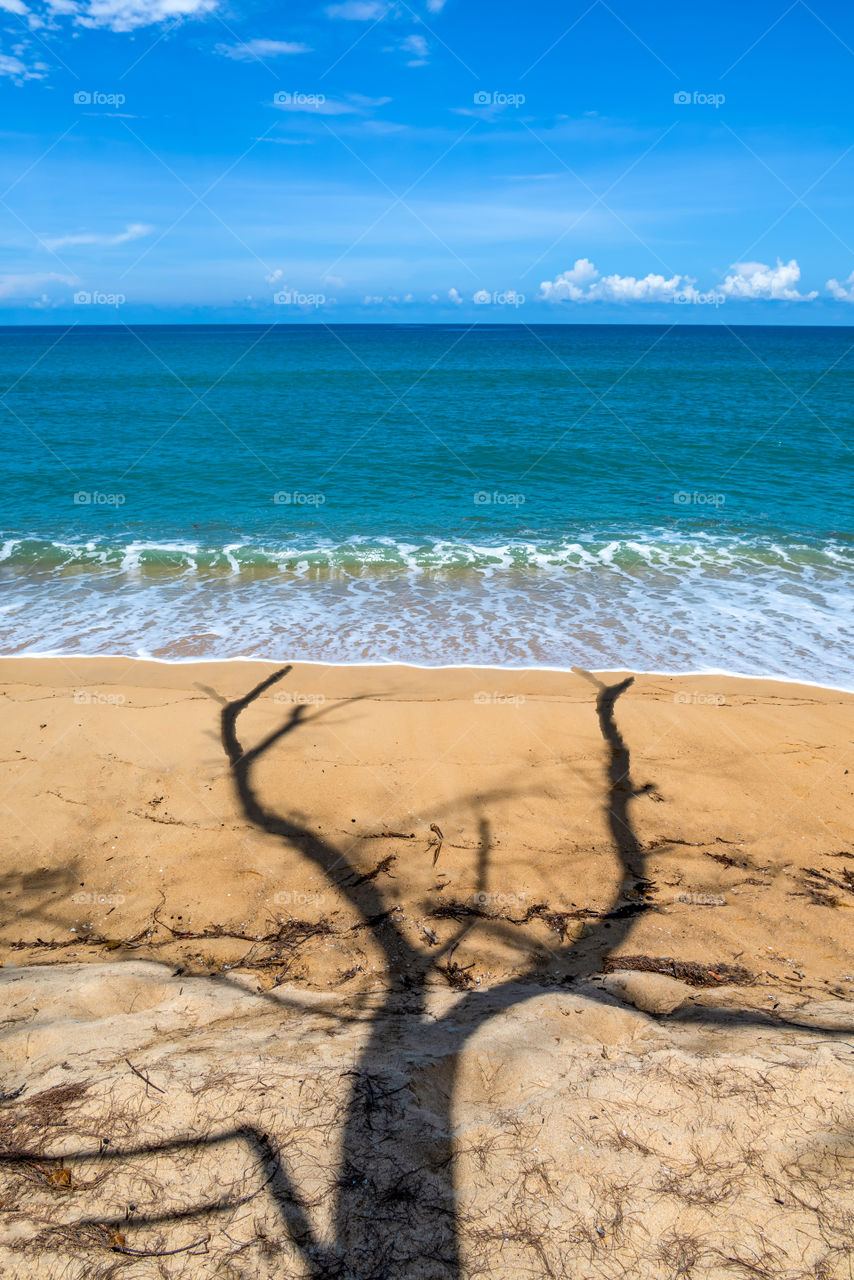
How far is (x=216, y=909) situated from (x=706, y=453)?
67.4 feet

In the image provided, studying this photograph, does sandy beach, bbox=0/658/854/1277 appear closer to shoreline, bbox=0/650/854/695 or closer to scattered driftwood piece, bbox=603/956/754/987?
scattered driftwood piece, bbox=603/956/754/987

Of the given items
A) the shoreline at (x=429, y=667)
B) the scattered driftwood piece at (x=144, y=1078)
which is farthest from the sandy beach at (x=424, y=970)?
the shoreline at (x=429, y=667)

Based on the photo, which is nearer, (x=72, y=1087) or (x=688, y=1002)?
(x=72, y=1087)

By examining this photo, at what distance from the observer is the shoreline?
309 inches

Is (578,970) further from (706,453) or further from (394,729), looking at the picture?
(706,453)

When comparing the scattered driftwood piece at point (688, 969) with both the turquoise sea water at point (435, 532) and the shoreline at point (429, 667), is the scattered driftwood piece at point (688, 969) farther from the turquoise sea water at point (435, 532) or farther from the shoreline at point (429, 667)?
the turquoise sea water at point (435, 532)

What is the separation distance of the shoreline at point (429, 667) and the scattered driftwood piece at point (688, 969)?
4.19 metres

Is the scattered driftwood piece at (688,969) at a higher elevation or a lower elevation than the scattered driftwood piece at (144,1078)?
lower

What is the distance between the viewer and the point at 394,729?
6547 millimetres

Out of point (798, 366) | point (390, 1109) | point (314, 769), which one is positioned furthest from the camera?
point (798, 366)

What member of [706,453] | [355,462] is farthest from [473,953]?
[706,453]

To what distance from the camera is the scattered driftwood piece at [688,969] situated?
12.4 feet

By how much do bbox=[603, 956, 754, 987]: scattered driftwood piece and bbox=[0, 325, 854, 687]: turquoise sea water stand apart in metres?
4.51

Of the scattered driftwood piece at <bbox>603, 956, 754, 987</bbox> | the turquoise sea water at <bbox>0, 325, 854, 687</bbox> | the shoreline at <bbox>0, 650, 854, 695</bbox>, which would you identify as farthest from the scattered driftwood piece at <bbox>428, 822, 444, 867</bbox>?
the turquoise sea water at <bbox>0, 325, 854, 687</bbox>
